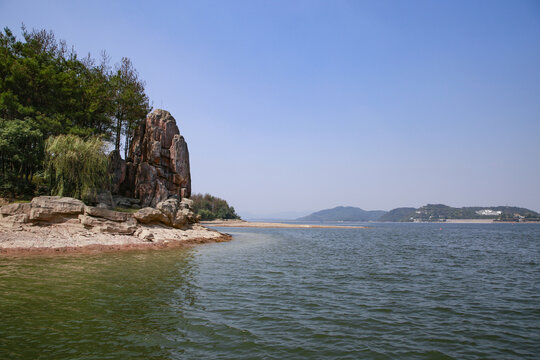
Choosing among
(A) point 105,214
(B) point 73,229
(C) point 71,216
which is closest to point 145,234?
(A) point 105,214

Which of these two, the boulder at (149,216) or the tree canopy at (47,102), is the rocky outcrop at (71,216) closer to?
the boulder at (149,216)

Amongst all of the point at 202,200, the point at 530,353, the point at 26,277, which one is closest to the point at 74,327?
the point at 26,277

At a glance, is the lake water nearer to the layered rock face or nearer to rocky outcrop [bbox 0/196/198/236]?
rocky outcrop [bbox 0/196/198/236]

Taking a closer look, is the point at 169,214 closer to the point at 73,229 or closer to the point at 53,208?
the point at 73,229

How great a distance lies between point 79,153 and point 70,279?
24.1 m

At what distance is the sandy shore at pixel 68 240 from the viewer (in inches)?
983

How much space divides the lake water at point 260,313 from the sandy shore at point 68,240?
3.87 metres

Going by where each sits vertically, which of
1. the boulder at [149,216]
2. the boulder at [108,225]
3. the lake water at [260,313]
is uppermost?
the boulder at [149,216]

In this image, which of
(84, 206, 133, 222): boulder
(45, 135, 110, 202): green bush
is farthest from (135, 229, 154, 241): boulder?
(45, 135, 110, 202): green bush

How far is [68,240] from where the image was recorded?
27.6 m

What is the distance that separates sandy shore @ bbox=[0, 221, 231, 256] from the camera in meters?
25.0

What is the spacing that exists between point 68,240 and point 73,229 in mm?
2099

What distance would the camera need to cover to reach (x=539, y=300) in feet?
46.9

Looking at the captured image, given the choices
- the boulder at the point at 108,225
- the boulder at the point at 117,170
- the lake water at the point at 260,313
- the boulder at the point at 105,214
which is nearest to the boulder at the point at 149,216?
the boulder at the point at 105,214
